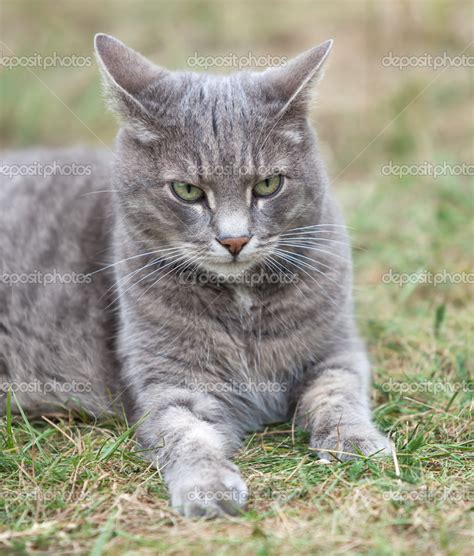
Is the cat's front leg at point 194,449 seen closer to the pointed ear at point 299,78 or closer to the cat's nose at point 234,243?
the cat's nose at point 234,243

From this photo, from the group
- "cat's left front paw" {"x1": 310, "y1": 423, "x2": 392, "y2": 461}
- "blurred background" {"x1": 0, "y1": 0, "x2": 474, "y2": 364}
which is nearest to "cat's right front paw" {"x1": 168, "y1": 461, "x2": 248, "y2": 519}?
"cat's left front paw" {"x1": 310, "y1": 423, "x2": 392, "y2": 461}

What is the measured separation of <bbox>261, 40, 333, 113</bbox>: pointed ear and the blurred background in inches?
54.8

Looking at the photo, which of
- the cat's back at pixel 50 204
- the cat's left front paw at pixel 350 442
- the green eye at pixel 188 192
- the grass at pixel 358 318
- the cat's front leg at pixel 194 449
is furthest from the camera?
the cat's back at pixel 50 204

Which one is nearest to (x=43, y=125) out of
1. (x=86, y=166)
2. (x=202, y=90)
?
(x=86, y=166)

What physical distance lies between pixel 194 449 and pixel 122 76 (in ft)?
4.68

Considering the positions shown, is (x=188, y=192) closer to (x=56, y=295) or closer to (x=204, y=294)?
(x=204, y=294)

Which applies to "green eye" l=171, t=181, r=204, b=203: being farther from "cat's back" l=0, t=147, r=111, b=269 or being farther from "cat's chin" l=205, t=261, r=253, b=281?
"cat's back" l=0, t=147, r=111, b=269

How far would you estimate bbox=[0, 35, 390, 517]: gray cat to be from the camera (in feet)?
9.36

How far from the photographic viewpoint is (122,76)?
118 inches

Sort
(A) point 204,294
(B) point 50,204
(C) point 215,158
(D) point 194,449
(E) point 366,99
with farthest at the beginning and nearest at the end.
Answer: (E) point 366,99
(B) point 50,204
(A) point 204,294
(C) point 215,158
(D) point 194,449

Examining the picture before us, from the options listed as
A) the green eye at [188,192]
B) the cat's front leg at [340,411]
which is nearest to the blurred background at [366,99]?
the cat's front leg at [340,411]

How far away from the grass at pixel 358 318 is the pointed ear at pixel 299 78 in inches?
51.7

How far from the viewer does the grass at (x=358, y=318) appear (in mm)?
2357

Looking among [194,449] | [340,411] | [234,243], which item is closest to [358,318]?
[340,411]
